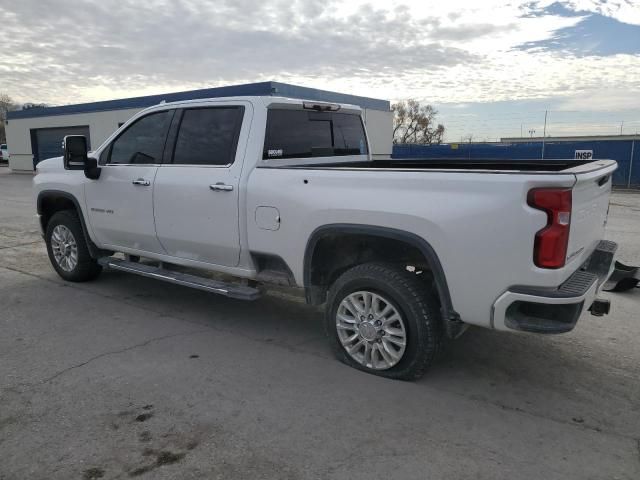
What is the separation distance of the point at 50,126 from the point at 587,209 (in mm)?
34960

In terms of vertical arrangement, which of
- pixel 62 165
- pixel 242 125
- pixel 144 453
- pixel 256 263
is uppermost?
pixel 242 125

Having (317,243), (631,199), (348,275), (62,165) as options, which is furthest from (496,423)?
(631,199)

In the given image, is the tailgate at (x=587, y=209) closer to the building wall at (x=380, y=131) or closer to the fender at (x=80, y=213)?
the fender at (x=80, y=213)

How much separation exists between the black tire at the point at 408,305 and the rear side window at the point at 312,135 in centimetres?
141

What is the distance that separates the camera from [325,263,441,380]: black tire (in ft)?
12.0

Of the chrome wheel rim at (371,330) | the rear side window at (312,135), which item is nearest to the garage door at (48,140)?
the rear side window at (312,135)

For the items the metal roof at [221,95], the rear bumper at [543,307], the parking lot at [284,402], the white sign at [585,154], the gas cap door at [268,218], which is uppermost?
the metal roof at [221,95]

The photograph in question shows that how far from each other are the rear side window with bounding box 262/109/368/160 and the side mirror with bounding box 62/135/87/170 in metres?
2.21

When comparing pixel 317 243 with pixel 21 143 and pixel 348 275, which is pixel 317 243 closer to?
pixel 348 275

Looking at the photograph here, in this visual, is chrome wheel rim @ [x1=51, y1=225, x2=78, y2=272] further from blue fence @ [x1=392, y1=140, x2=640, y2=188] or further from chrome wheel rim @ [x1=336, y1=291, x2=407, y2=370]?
blue fence @ [x1=392, y1=140, x2=640, y2=188]

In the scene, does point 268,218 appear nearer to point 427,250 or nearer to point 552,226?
point 427,250

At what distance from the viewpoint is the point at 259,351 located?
4449 millimetres

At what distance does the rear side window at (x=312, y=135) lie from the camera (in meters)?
4.69

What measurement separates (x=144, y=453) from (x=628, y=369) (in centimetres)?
346
